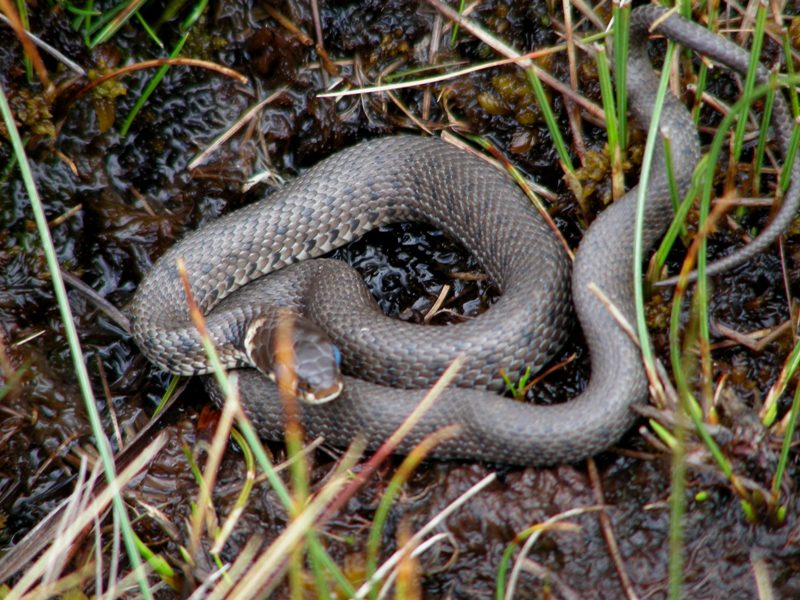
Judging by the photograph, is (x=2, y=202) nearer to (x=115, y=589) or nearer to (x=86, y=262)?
(x=86, y=262)

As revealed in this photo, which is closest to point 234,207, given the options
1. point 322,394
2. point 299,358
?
point 299,358

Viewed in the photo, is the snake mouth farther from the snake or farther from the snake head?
the snake

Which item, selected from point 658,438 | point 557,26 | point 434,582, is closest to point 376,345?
point 434,582

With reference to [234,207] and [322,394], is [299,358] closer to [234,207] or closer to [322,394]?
[322,394]

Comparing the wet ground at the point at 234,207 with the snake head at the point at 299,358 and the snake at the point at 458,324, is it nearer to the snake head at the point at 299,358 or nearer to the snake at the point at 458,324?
the snake at the point at 458,324

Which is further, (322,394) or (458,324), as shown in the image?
(458,324)

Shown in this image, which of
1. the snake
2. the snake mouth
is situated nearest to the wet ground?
the snake

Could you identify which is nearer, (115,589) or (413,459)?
(413,459)
